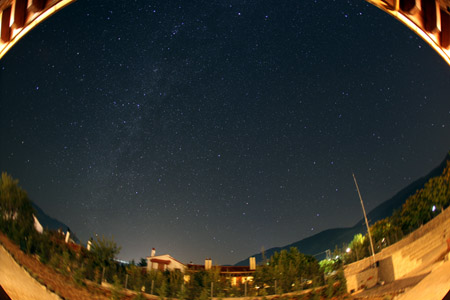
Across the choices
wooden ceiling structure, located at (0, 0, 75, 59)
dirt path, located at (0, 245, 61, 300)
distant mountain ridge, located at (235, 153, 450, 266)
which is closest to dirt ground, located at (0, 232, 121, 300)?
dirt path, located at (0, 245, 61, 300)

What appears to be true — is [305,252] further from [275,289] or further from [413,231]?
[413,231]

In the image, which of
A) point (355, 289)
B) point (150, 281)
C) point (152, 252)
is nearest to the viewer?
point (355, 289)

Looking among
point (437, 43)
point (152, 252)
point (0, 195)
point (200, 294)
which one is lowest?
point (200, 294)

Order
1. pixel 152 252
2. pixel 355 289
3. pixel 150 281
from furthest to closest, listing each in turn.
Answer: pixel 152 252 < pixel 150 281 < pixel 355 289

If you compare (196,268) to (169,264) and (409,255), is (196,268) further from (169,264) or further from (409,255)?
(409,255)

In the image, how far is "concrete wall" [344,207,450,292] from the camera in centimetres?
197

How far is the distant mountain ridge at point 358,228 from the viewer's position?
7.52 ft

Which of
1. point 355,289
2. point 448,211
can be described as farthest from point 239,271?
point 448,211

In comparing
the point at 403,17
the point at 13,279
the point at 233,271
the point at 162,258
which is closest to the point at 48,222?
the point at 13,279

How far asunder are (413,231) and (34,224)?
2.51 m

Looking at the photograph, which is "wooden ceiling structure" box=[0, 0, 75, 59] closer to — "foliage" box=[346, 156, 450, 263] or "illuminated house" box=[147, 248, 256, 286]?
"illuminated house" box=[147, 248, 256, 286]

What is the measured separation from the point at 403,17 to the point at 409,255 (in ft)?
4.60

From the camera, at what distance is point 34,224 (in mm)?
2254

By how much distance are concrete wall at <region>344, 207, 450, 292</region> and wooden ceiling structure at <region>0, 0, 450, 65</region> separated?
1033 millimetres
